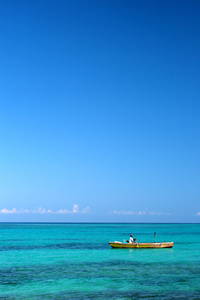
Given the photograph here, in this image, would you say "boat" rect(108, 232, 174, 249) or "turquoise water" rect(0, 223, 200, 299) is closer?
"turquoise water" rect(0, 223, 200, 299)

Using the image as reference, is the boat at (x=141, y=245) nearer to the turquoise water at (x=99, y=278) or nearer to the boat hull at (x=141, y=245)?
the boat hull at (x=141, y=245)

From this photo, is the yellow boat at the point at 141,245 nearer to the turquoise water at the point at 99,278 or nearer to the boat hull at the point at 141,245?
the boat hull at the point at 141,245

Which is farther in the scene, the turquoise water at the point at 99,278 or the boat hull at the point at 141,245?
the boat hull at the point at 141,245

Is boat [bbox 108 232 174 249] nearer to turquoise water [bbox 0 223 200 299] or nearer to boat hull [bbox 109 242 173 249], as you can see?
boat hull [bbox 109 242 173 249]

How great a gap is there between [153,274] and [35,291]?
9.44 metres

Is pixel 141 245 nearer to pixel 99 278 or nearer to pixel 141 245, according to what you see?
pixel 141 245

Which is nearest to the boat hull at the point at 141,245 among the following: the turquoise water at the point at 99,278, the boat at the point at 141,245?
the boat at the point at 141,245

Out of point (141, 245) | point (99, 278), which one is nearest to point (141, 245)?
point (141, 245)

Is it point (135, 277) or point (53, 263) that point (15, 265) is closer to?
point (53, 263)

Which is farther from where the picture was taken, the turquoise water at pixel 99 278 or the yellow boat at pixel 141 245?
the yellow boat at pixel 141 245

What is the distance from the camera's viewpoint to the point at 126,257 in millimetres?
37281

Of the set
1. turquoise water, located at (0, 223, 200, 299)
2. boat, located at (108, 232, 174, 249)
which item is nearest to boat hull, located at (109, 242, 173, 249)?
boat, located at (108, 232, 174, 249)

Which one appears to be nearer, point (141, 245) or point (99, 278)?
point (99, 278)

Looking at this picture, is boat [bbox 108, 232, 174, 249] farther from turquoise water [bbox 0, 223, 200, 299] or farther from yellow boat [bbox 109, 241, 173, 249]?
turquoise water [bbox 0, 223, 200, 299]
